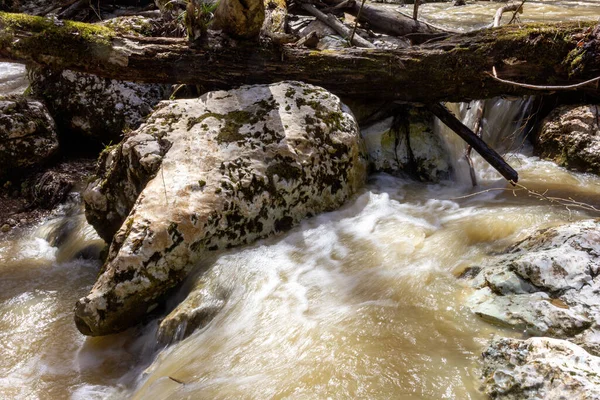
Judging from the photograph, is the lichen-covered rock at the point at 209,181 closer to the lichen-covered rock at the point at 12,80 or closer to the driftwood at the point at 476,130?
the driftwood at the point at 476,130

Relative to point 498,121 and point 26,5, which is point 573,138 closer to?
point 498,121

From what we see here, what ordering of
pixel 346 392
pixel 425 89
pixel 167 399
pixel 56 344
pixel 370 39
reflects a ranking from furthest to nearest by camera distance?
pixel 370 39 → pixel 425 89 → pixel 56 344 → pixel 167 399 → pixel 346 392

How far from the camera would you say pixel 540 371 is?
1.98 m

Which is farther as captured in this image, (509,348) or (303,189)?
(303,189)

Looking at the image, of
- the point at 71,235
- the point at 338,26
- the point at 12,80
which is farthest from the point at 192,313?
the point at 12,80

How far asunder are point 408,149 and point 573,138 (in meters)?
2.09

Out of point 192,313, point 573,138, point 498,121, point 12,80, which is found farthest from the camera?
point 12,80

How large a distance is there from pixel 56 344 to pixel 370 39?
670cm

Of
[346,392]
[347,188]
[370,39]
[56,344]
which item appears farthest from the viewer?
[370,39]

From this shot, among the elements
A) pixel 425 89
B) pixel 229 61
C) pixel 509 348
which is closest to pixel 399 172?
pixel 425 89

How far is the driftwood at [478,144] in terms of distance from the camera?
14.9 ft

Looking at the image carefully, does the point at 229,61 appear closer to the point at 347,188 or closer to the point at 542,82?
the point at 347,188

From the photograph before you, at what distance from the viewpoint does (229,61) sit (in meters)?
4.83

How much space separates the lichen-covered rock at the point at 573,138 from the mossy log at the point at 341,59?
1.53 ft
